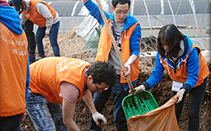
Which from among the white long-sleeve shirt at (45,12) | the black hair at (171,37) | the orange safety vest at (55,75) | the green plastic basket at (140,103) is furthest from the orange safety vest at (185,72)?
the white long-sleeve shirt at (45,12)

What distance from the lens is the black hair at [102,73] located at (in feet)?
4.82

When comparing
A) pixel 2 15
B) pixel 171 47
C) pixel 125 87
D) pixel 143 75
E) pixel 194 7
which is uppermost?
pixel 194 7

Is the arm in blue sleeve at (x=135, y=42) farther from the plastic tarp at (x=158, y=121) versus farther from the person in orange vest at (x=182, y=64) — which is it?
the plastic tarp at (x=158, y=121)

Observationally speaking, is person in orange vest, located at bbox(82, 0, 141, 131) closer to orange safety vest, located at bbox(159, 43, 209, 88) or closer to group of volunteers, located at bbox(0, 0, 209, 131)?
group of volunteers, located at bbox(0, 0, 209, 131)

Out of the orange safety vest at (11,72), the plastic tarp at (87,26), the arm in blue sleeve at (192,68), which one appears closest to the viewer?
the orange safety vest at (11,72)

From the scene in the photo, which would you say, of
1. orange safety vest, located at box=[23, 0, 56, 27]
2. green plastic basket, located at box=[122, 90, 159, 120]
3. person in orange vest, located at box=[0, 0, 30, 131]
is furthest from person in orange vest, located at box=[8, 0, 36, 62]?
person in orange vest, located at box=[0, 0, 30, 131]

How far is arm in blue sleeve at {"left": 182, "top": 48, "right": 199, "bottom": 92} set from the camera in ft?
6.14

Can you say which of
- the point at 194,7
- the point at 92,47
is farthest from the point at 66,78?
the point at 194,7

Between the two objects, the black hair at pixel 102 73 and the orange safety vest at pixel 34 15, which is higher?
the orange safety vest at pixel 34 15

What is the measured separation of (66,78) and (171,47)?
105cm

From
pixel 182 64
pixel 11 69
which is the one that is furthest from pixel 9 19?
pixel 182 64

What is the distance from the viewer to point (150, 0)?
6.21 meters

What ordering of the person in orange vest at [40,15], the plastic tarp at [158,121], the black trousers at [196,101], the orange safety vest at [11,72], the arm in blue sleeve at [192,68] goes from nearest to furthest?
the orange safety vest at [11,72], the plastic tarp at [158,121], the arm in blue sleeve at [192,68], the black trousers at [196,101], the person in orange vest at [40,15]

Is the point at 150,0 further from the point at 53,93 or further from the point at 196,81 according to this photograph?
the point at 53,93
